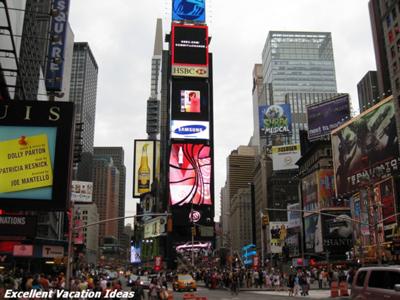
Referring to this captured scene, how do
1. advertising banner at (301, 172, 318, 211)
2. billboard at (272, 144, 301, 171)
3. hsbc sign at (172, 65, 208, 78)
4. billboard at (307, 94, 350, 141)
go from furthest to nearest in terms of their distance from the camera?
billboard at (272, 144, 301, 171) → hsbc sign at (172, 65, 208, 78) → advertising banner at (301, 172, 318, 211) → billboard at (307, 94, 350, 141)

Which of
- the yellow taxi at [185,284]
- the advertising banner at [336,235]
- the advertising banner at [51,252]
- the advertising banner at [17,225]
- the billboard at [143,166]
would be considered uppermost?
the billboard at [143,166]

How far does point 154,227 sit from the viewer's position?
162375mm

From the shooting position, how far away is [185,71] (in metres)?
126

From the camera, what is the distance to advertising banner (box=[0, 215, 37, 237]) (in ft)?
Answer: 98.1

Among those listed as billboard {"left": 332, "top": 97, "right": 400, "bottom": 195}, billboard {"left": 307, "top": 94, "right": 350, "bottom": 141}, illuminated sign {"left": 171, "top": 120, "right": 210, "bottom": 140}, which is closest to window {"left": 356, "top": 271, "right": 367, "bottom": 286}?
billboard {"left": 332, "top": 97, "right": 400, "bottom": 195}

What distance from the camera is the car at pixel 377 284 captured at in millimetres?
13774

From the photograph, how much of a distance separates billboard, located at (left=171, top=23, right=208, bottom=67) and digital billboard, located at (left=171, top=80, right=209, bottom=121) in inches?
221

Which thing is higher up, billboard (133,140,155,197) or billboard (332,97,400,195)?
billboard (133,140,155,197)

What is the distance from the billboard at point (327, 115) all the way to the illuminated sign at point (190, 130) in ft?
89.3

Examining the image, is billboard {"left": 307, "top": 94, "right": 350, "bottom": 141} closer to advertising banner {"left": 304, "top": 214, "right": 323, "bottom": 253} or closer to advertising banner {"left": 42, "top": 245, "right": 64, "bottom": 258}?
advertising banner {"left": 304, "top": 214, "right": 323, "bottom": 253}

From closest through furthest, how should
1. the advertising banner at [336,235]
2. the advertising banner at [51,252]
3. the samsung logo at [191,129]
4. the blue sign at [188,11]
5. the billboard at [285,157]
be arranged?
1. the advertising banner at [51,252]
2. the advertising banner at [336,235]
3. the samsung logo at [191,129]
4. the blue sign at [188,11]
5. the billboard at [285,157]

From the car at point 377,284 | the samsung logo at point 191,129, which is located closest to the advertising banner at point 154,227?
the samsung logo at point 191,129

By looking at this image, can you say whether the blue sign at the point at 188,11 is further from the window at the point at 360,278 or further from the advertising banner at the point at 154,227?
the window at the point at 360,278

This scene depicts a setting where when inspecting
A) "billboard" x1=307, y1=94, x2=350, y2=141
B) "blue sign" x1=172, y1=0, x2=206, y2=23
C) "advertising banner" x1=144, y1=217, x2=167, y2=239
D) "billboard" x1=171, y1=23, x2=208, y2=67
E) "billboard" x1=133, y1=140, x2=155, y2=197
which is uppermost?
"blue sign" x1=172, y1=0, x2=206, y2=23
